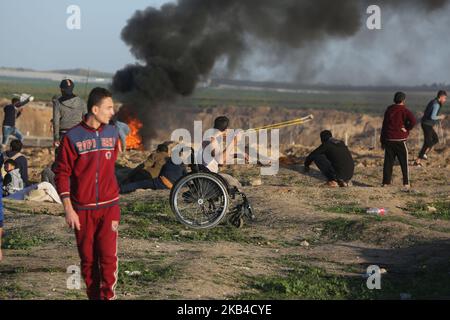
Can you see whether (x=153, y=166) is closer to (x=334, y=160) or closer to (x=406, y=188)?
(x=334, y=160)

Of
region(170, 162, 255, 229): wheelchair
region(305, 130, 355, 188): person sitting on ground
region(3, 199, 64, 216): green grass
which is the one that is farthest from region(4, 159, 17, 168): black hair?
region(170, 162, 255, 229): wheelchair

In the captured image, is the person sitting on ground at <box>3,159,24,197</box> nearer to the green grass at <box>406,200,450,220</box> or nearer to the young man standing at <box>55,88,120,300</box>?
the green grass at <box>406,200,450,220</box>

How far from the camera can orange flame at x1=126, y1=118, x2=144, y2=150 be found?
101 ft

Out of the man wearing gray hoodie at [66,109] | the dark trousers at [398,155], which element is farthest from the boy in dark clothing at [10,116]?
the dark trousers at [398,155]

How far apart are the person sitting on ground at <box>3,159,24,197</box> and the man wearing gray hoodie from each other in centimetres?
223

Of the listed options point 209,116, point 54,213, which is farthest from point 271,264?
point 209,116

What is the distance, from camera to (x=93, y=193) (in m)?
7.70

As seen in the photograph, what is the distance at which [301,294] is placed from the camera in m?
9.05

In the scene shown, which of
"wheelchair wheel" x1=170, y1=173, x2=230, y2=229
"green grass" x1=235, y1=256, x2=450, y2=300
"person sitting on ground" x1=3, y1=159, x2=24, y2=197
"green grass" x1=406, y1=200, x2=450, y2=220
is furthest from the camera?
"person sitting on ground" x1=3, y1=159, x2=24, y2=197

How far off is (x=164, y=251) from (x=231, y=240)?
1192mm

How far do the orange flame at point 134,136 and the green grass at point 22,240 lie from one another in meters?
17.0

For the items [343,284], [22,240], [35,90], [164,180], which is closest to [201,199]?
[22,240]
